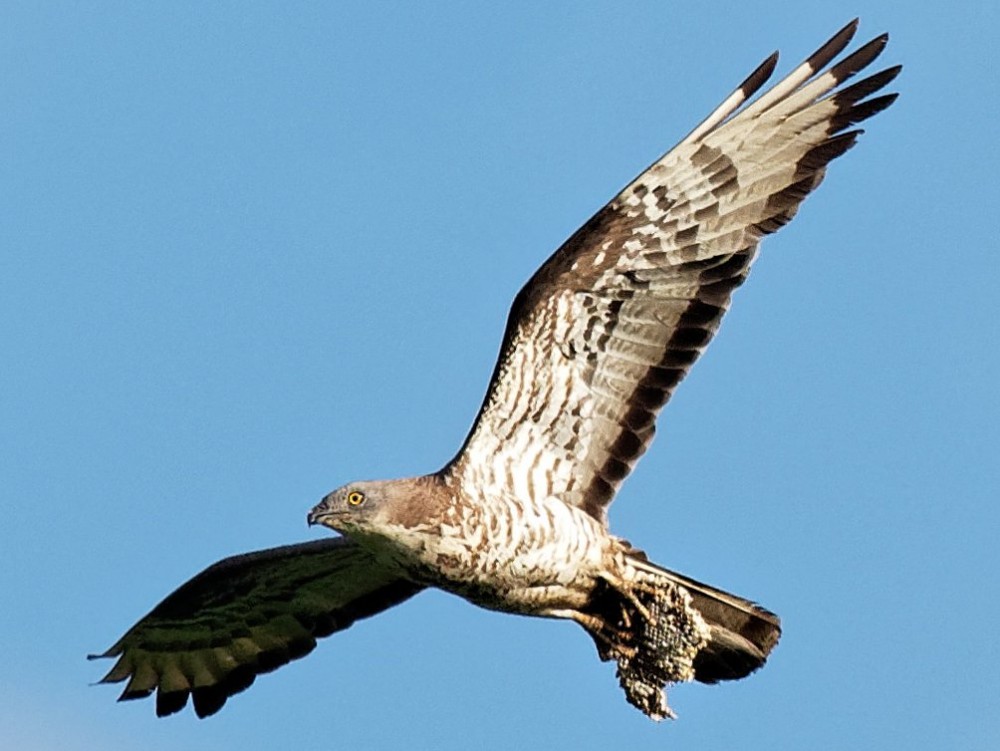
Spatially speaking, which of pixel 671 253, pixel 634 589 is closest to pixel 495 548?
pixel 634 589

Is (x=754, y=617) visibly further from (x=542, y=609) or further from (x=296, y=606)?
(x=296, y=606)

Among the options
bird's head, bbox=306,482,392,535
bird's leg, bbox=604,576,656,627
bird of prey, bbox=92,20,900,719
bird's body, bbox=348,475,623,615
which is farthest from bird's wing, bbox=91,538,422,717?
bird's leg, bbox=604,576,656,627

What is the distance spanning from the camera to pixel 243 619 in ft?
46.0

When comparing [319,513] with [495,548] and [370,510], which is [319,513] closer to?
[370,510]

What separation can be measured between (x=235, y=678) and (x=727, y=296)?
4473 millimetres

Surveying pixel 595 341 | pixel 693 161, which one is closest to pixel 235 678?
pixel 595 341

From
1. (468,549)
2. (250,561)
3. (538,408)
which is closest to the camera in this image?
(468,549)

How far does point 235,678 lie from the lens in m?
14.2

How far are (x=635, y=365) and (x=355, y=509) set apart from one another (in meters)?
2.11

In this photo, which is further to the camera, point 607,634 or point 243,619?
point 243,619

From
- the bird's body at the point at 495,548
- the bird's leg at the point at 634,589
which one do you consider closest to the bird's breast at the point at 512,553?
the bird's body at the point at 495,548

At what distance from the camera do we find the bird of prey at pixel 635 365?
1235 cm

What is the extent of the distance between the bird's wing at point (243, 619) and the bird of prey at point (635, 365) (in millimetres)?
1326

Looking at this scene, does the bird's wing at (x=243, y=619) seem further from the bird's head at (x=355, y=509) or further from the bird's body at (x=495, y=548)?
the bird's head at (x=355, y=509)
